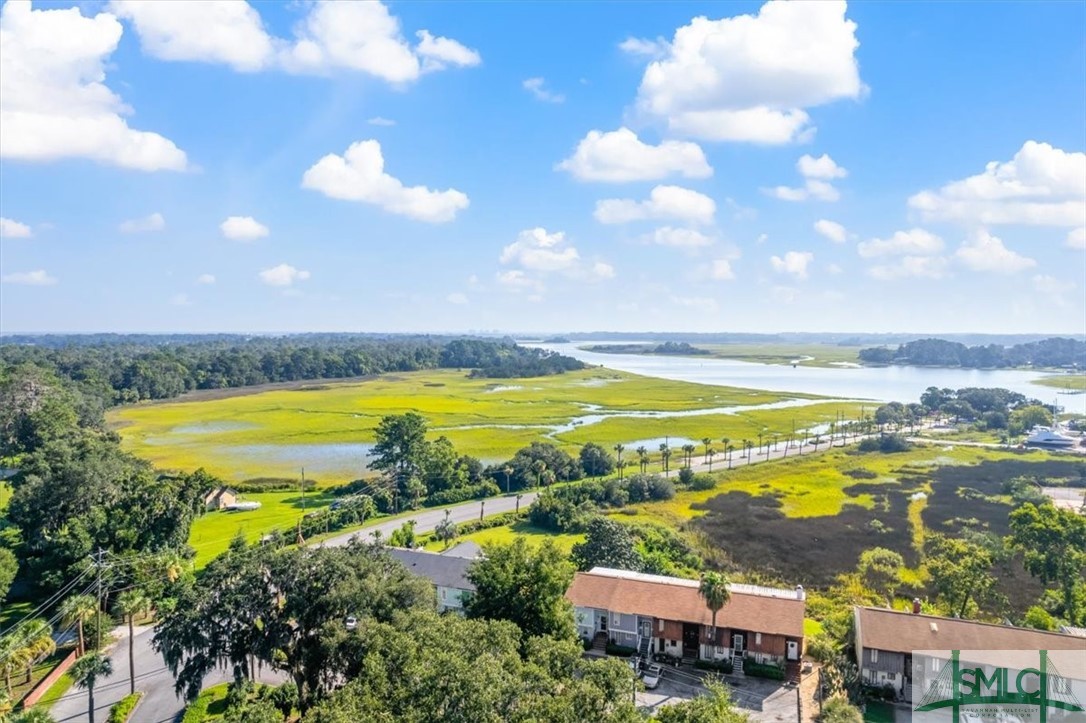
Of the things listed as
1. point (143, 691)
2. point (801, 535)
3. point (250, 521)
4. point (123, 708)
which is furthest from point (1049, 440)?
point (123, 708)

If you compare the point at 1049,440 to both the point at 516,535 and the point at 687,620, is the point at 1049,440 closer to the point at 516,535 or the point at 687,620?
the point at 516,535

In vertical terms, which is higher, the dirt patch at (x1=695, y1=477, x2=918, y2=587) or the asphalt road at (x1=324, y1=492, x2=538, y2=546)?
the asphalt road at (x1=324, y1=492, x2=538, y2=546)

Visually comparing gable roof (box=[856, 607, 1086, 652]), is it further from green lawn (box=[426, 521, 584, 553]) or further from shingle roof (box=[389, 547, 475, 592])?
green lawn (box=[426, 521, 584, 553])

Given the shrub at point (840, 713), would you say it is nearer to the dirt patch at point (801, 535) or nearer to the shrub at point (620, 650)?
the shrub at point (620, 650)

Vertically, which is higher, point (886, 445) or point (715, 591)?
point (715, 591)

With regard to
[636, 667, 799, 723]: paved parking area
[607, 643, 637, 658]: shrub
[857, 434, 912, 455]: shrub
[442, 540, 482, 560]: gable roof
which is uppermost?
[857, 434, 912, 455]: shrub

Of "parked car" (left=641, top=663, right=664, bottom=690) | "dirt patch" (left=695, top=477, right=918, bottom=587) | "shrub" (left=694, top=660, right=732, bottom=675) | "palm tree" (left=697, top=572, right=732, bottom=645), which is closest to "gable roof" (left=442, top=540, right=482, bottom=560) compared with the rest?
"parked car" (left=641, top=663, right=664, bottom=690)

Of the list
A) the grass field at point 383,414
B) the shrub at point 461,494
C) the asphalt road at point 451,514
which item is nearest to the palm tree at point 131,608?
the asphalt road at point 451,514
